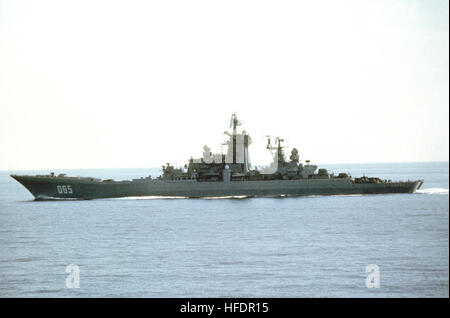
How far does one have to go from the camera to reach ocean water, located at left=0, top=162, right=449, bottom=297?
794 inches

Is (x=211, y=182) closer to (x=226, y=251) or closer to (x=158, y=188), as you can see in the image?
(x=158, y=188)

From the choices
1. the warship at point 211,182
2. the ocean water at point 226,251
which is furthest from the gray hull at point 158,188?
the ocean water at point 226,251

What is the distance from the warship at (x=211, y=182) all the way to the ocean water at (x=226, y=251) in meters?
11.3

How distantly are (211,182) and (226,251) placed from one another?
35.3 metres

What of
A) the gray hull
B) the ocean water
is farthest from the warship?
the ocean water

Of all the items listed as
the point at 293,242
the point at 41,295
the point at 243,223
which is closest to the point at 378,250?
the point at 293,242

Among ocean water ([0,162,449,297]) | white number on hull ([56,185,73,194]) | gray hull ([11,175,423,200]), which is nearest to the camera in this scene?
ocean water ([0,162,449,297])

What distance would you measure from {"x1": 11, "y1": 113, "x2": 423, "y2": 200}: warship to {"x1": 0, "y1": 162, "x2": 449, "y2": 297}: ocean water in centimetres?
1130

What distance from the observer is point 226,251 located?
2770 cm

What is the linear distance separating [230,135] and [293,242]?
36.4 meters

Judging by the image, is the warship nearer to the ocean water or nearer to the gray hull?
the gray hull

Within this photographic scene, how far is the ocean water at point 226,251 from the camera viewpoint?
20.2 meters

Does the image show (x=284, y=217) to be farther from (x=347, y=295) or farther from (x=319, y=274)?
(x=347, y=295)

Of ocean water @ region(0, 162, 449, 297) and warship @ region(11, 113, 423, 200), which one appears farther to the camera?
warship @ region(11, 113, 423, 200)
